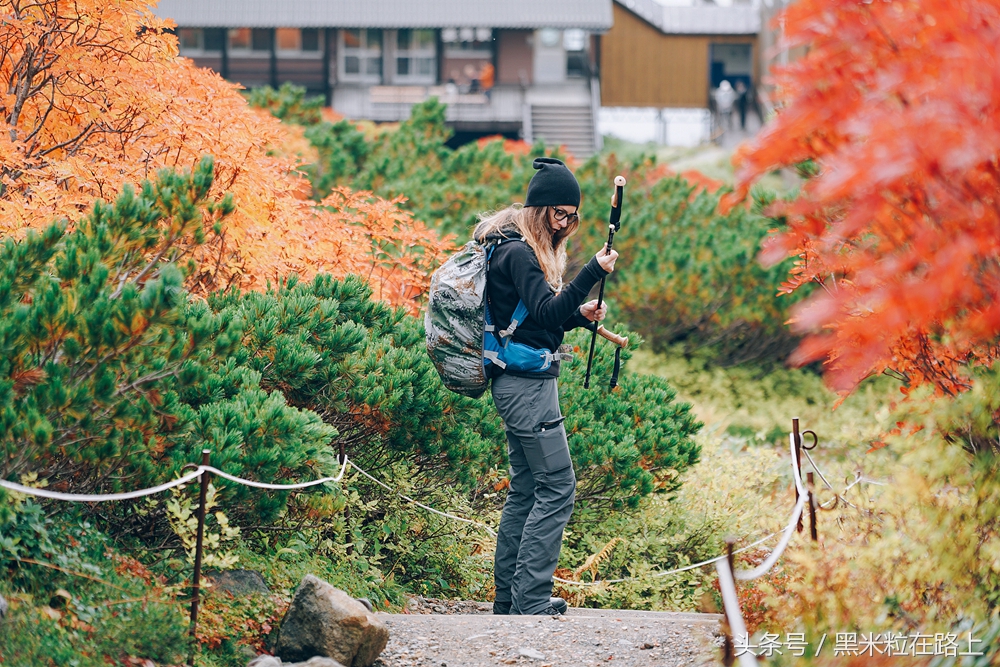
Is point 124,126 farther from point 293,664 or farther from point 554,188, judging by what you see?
point 293,664

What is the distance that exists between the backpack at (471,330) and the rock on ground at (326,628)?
1.18 m

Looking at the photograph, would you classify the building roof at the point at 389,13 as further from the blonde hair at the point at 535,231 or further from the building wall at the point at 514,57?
the blonde hair at the point at 535,231

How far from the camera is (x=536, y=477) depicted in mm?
4938

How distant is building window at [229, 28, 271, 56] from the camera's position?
3238cm

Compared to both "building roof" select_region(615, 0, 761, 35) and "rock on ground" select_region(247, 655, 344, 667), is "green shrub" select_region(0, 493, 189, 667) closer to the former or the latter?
"rock on ground" select_region(247, 655, 344, 667)

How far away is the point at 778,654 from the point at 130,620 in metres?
2.22

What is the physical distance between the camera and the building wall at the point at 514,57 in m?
32.4

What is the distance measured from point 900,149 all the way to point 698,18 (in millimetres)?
36103

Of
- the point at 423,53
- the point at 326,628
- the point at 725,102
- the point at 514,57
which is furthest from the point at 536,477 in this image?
the point at 725,102

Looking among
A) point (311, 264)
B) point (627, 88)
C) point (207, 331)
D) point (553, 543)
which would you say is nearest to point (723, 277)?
point (311, 264)

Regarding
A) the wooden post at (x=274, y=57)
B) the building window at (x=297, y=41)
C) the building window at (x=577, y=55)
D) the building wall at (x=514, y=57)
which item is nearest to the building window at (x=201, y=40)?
the wooden post at (x=274, y=57)

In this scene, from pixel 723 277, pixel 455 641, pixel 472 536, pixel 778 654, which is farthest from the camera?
pixel 723 277

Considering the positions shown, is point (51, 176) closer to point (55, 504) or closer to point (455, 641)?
point (55, 504)

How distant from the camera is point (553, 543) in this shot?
490cm
